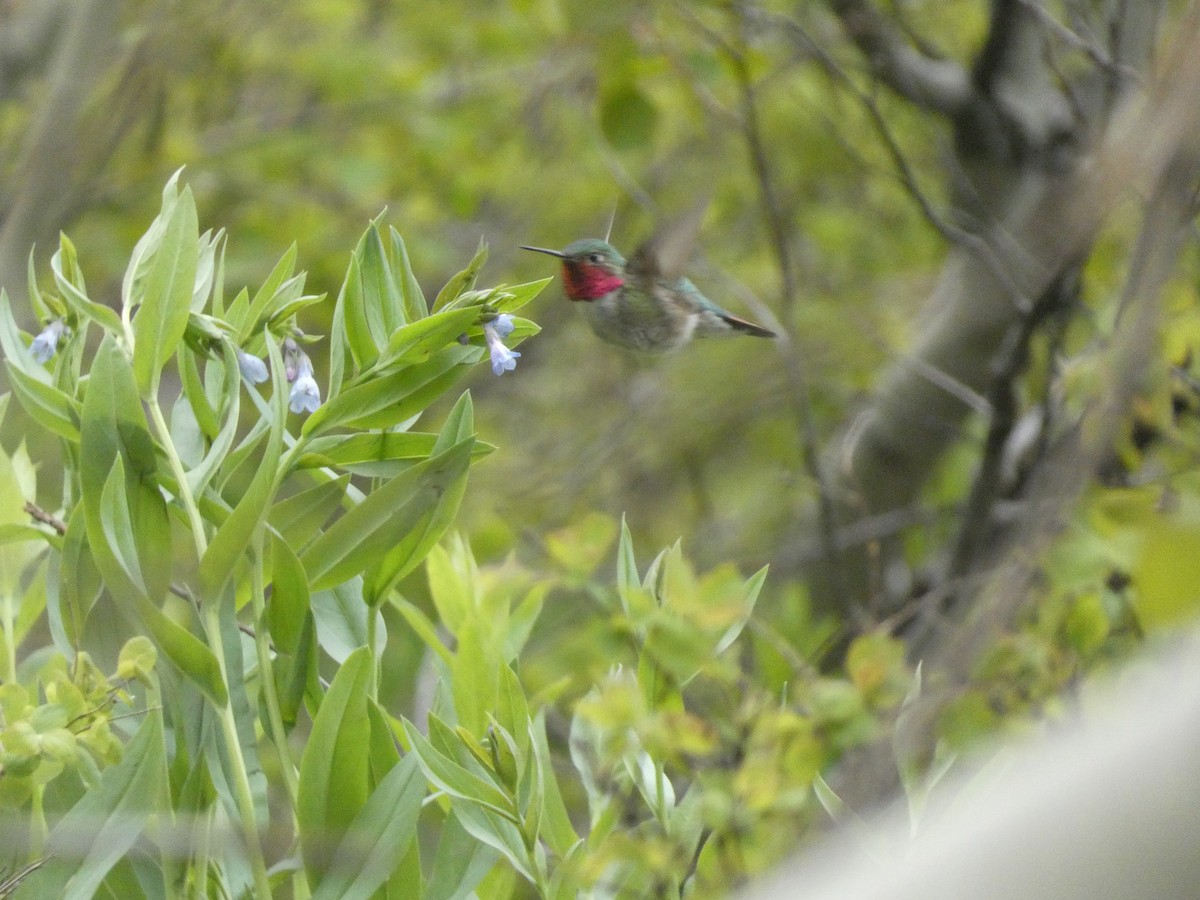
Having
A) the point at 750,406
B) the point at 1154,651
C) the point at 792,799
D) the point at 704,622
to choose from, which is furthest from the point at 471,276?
the point at 750,406

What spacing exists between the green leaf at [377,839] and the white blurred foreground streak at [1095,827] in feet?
1.70

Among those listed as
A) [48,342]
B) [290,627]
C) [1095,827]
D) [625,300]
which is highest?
[1095,827]

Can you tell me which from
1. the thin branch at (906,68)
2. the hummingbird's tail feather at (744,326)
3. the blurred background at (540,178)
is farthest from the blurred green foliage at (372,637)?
the blurred background at (540,178)

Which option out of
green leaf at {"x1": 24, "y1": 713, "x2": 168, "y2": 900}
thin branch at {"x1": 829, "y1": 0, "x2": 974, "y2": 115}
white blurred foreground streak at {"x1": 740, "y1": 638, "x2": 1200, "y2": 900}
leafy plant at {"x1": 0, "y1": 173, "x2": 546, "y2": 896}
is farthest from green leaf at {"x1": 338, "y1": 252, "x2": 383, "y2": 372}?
thin branch at {"x1": 829, "y1": 0, "x2": 974, "y2": 115}

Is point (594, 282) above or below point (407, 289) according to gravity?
below

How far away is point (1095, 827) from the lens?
44 cm

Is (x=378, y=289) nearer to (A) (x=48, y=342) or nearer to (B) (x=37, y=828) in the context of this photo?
(A) (x=48, y=342)

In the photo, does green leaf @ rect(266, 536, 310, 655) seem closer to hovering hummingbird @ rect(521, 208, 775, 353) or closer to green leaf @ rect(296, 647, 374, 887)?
green leaf @ rect(296, 647, 374, 887)

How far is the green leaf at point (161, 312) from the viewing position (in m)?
0.98

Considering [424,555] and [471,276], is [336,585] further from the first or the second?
[471,276]

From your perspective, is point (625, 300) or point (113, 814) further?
point (625, 300)

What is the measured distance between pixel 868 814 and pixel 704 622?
0.93ft

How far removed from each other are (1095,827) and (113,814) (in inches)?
28.3

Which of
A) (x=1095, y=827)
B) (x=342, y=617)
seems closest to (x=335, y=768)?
(x=342, y=617)
